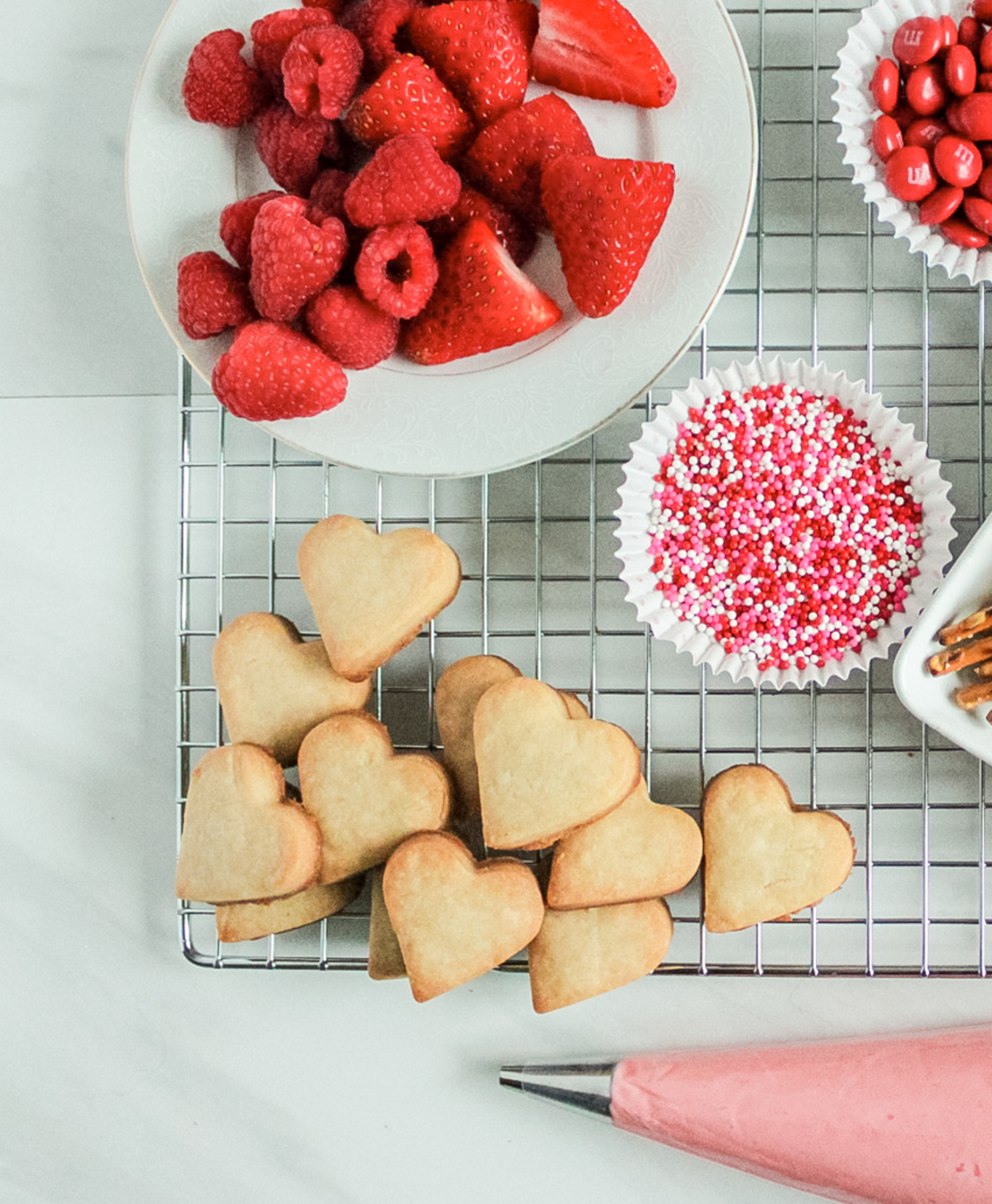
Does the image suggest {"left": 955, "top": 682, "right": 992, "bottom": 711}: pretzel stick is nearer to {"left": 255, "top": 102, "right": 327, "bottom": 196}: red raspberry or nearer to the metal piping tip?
the metal piping tip

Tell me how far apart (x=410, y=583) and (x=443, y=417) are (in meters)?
0.14

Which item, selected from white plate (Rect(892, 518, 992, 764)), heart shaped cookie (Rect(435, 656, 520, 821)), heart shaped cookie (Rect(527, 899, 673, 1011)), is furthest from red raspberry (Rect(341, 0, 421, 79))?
heart shaped cookie (Rect(527, 899, 673, 1011))

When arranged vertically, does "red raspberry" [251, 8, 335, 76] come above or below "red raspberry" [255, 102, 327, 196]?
above

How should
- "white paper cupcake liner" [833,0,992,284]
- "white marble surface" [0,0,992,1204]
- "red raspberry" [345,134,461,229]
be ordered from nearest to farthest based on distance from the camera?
"red raspberry" [345,134,461,229] → "white paper cupcake liner" [833,0,992,284] → "white marble surface" [0,0,992,1204]

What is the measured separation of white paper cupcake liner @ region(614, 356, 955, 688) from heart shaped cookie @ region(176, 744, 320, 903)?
0.36m

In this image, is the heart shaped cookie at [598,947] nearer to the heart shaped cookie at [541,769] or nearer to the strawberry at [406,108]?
the heart shaped cookie at [541,769]

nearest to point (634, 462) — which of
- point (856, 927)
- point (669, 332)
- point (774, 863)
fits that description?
point (669, 332)

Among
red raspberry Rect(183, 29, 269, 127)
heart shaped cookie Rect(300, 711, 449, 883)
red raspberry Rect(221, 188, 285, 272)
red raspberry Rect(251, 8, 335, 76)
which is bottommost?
heart shaped cookie Rect(300, 711, 449, 883)

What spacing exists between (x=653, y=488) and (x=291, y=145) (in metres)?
0.42

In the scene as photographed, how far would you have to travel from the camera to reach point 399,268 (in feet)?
2.77

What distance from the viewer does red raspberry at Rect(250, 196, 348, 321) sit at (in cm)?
80

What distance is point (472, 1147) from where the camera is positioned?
3.45 feet

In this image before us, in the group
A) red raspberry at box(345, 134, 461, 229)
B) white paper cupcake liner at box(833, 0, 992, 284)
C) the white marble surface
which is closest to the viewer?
red raspberry at box(345, 134, 461, 229)

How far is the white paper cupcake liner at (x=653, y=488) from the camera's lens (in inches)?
36.4
